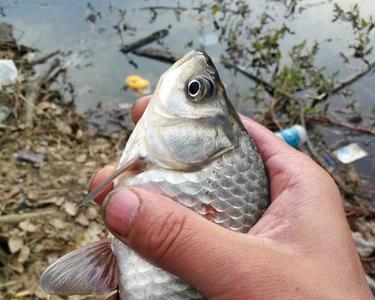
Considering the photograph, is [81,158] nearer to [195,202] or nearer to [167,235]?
[195,202]

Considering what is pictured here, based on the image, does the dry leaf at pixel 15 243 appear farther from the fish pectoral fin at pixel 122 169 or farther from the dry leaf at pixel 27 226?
the fish pectoral fin at pixel 122 169

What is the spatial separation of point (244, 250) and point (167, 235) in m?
0.26

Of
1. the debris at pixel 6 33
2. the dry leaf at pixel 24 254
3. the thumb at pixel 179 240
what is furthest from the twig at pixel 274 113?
the thumb at pixel 179 240

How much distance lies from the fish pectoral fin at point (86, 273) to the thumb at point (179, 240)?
0.31 meters

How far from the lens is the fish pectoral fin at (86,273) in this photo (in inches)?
80.4

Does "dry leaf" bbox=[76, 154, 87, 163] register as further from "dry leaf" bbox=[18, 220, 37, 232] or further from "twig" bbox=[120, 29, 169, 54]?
"twig" bbox=[120, 29, 169, 54]

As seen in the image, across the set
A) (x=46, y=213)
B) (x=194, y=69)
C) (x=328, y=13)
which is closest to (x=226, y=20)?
(x=328, y=13)

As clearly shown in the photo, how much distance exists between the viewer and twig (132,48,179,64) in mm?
6855

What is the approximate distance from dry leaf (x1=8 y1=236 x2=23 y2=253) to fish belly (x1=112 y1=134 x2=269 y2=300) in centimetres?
203

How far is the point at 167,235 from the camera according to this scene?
5.71ft

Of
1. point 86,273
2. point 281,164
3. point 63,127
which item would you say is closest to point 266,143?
point 281,164

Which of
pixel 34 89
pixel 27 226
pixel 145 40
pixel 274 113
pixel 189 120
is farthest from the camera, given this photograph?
pixel 145 40

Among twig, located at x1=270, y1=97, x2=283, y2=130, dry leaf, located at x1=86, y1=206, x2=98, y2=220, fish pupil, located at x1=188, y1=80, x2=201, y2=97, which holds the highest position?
fish pupil, located at x1=188, y1=80, x2=201, y2=97

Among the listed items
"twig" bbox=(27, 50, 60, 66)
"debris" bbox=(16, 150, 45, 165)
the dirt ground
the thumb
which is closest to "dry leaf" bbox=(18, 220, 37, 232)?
the dirt ground
